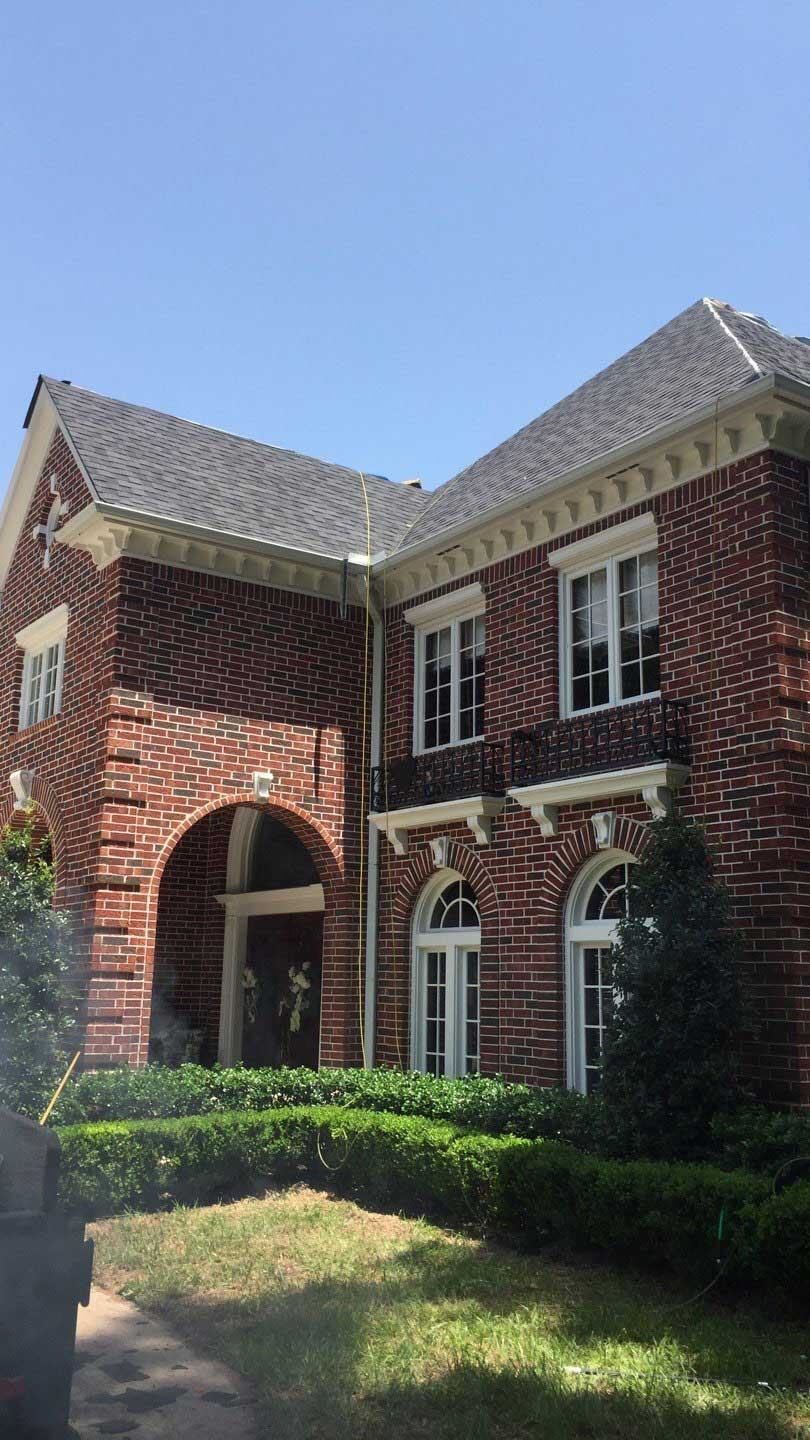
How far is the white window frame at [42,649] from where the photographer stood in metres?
14.3

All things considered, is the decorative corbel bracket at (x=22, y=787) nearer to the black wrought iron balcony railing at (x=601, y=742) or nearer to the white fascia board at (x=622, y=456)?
the white fascia board at (x=622, y=456)

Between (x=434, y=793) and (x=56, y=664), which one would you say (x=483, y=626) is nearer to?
(x=434, y=793)

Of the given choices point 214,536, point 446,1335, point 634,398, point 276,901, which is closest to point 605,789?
point 634,398

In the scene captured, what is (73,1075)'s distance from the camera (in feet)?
37.0

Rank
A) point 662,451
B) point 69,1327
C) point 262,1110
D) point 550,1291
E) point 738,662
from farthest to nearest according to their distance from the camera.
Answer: point 262,1110
point 662,451
point 738,662
point 550,1291
point 69,1327

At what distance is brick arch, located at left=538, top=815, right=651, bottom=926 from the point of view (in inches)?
425

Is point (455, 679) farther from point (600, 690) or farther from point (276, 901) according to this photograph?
point (276, 901)

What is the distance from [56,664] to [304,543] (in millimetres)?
3504

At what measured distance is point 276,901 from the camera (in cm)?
1653

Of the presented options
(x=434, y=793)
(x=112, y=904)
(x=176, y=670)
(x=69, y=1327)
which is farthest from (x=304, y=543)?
(x=69, y=1327)

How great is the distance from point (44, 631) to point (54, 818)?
271cm

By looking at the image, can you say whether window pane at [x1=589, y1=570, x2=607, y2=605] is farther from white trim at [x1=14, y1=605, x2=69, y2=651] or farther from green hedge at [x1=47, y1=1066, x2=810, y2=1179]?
white trim at [x1=14, y1=605, x2=69, y2=651]

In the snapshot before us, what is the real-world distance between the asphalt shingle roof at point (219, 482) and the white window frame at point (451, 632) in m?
1.33

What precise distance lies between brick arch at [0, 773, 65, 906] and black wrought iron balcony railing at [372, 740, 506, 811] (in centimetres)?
362
